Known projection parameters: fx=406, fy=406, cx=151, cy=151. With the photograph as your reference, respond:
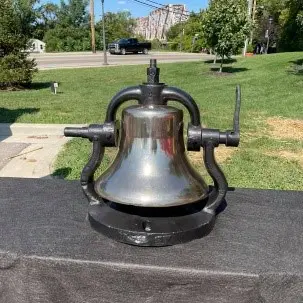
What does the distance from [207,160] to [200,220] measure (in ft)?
0.66

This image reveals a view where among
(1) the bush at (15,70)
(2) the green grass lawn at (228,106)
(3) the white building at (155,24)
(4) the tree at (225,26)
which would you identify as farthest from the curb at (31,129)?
(3) the white building at (155,24)

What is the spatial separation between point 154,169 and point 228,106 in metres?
8.47

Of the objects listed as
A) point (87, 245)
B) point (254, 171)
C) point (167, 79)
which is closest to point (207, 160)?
point (87, 245)

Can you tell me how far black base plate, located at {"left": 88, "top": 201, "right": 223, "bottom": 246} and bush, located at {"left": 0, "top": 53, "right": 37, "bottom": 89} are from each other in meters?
11.5

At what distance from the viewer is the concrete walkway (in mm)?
4828

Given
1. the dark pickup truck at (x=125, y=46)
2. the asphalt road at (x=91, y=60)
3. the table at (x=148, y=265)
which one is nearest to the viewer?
the table at (x=148, y=265)

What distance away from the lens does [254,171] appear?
15.9ft

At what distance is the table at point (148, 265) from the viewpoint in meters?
1.20

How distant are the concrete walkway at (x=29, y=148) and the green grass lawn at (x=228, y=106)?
214 millimetres

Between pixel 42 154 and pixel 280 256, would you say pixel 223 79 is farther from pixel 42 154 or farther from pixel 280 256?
pixel 280 256

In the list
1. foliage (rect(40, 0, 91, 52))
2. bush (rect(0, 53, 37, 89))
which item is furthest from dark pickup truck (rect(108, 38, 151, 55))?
bush (rect(0, 53, 37, 89))

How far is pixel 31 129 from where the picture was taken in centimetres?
700

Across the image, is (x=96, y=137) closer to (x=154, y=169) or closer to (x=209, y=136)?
(x=154, y=169)

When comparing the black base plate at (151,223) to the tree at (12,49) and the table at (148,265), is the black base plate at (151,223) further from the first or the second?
the tree at (12,49)
